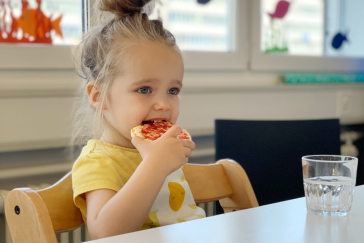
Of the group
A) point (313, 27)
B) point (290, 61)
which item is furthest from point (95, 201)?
point (313, 27)

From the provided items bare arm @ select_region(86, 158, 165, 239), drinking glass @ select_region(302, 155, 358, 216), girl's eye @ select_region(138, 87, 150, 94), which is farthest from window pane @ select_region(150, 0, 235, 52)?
drinking glass @ select_region(302, 155, 358, 216)

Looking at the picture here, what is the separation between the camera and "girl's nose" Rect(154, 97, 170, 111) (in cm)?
89

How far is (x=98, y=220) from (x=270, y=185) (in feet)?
2.32

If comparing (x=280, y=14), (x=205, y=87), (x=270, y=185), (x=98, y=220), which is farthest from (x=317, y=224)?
(x=280, y=14)

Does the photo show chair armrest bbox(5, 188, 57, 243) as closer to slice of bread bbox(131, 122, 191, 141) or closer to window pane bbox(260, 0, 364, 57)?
slice of bread bbox(131, 122, 191, 141)

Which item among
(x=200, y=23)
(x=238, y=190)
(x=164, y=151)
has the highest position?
(x=200, y=23)

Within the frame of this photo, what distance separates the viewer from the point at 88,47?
986 millimetres

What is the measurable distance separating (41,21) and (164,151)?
2.92 ft

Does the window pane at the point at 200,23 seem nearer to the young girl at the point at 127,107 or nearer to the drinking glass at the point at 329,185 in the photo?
the young girl at the point at 127,107

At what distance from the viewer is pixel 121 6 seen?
3.13ft

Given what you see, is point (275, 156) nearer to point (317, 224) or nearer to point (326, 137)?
point (326, 137)

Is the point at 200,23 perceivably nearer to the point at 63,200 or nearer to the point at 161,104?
the point at 161,104

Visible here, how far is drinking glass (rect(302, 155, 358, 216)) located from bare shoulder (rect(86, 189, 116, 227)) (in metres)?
0.36

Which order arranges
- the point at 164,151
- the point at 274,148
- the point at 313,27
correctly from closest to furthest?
the point at 164,151, the point at 274,148, the point at 313,27
